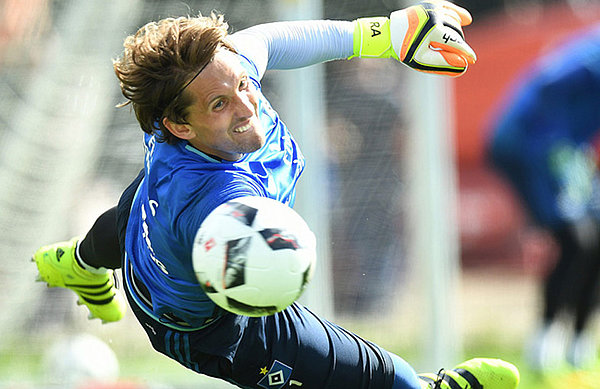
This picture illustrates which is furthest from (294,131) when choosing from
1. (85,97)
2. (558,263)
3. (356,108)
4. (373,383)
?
(373,383)

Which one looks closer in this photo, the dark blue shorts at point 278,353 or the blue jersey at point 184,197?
the blue jersey at point 184,197

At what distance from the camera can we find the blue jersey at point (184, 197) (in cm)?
303

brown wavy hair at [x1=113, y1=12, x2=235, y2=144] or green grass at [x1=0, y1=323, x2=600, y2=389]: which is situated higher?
brown wavy hair at [x1=113, y1=12, x2=235, y2=144]

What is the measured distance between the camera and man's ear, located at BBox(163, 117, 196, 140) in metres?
3.23

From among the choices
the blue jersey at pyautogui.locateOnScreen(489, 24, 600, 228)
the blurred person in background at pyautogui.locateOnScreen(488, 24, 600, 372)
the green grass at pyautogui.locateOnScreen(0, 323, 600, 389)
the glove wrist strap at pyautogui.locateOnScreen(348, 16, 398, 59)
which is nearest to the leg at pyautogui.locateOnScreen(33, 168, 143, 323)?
the glove wrist strap at pyautogui.locateOnScreen(348, 16, 398, 59)

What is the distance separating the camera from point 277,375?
338 cm

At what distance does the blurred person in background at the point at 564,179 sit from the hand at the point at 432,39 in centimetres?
362

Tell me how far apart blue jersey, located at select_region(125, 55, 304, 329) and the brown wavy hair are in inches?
5.0

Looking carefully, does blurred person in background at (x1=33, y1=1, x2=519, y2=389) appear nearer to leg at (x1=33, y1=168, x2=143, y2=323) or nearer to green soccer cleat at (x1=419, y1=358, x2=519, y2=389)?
green soccer cleat at (x1=419, y1=358, x2=519, y2=389)

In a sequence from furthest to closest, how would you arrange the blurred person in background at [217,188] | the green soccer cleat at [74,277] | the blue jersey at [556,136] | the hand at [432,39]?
the blue jersey at [556,136] < the green soccer cleat at [74,277] < the hand at [432,39] < the blurred person in background at [217,188]

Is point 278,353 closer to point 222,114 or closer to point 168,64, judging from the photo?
point 222,114

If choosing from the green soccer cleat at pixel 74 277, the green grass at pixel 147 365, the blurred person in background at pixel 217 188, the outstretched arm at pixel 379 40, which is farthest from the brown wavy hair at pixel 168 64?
the green grass at pixel 147 365

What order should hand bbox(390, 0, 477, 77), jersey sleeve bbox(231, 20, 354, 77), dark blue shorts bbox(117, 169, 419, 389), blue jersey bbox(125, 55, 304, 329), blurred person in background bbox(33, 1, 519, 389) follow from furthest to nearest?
jersey sleeve bbox(231, 20, 354, 77) → hand bbox(390, 0, 477, 77) → dark blue shorts bbox(117, 169, 419, 389) → blurred person in background bbox(33, 1, 519, 389) → blue jersey bbox(125, 55, 304, 329)

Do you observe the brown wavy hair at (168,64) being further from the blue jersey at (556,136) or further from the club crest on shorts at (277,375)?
the blue jersey at (556,136)
